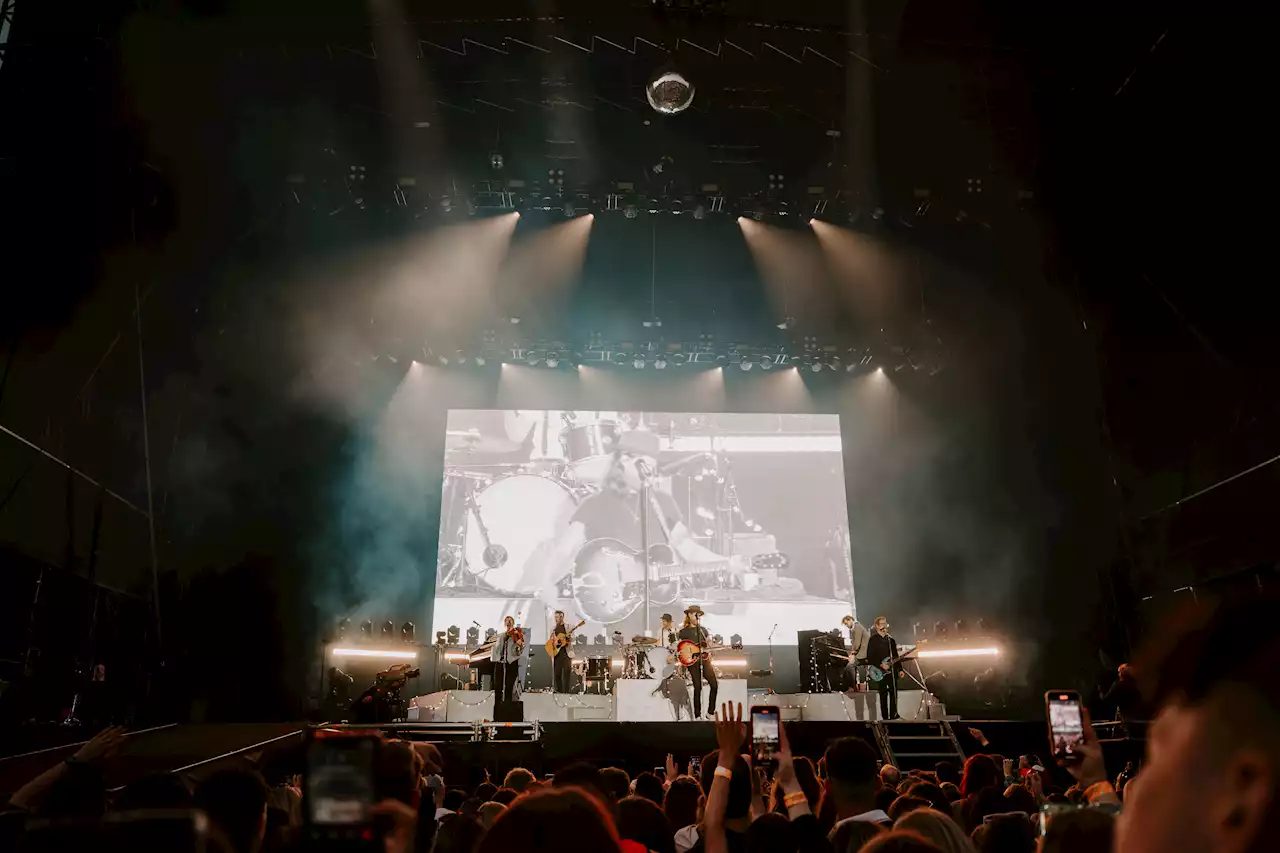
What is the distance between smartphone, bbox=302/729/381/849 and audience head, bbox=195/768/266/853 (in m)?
1.05

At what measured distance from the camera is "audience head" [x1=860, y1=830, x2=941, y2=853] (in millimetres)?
1423

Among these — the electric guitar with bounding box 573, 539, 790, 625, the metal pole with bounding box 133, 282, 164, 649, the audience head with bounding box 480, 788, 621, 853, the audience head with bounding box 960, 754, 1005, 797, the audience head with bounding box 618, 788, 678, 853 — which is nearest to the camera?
the audience head with bounding box 480, 788, 621, 853

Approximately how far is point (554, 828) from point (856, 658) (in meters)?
11.2

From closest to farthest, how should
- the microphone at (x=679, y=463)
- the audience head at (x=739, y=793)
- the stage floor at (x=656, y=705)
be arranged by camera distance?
the audience head at (x=739, y=793) < the stage floor at (x=656, y=705) < the microphone at (x=679, y=463)

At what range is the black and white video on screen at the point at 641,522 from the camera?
13930 millimetres

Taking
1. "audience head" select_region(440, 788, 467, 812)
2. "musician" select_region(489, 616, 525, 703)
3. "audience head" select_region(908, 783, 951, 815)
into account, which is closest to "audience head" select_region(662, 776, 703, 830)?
"audience head" select_region(908, 783, 951, 815)

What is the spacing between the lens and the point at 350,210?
11609mm

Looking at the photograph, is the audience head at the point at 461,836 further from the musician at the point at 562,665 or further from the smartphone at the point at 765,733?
the musician at the point at 562,665

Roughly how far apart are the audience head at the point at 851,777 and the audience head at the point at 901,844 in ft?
4.83

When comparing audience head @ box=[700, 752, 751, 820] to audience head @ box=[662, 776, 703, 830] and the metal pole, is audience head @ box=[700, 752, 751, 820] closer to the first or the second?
audience head @ box=[662, 776, 703, 830]

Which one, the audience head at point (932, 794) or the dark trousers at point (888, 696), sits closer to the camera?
the audience head at point (932, 794)

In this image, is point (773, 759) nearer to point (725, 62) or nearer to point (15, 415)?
point (15, 415)

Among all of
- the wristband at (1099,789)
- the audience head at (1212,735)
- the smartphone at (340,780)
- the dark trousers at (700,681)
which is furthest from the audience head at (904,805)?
the dark trousers at (700,681)

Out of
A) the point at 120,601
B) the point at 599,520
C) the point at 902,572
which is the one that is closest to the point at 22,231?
the point at 120,601
